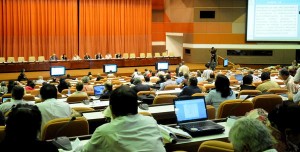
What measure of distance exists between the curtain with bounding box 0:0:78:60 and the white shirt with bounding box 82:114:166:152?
1832 centimetres

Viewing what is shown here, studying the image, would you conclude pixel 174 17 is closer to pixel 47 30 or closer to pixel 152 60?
pixel 152 60

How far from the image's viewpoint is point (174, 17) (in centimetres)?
2428

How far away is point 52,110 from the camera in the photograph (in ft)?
15.6

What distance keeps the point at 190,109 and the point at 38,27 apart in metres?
17.8

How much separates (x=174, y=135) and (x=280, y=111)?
115 cm

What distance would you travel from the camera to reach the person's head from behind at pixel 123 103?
3.01 m

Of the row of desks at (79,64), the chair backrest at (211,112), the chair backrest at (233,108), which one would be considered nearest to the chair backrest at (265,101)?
the chair backrest at (233,108)

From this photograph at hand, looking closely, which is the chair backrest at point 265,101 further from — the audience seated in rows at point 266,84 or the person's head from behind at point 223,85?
the audience seated in rows at point 266,84

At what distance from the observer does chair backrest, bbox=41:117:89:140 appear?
3953mm

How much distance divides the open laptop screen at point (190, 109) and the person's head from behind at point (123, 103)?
1215 mm

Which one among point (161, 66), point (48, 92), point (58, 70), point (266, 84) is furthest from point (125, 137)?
point (161, 66)

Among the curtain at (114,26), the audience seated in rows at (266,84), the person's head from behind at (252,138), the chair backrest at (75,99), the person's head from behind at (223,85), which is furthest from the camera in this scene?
the curtain at (114,26)

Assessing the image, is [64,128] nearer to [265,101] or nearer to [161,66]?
[265,101]

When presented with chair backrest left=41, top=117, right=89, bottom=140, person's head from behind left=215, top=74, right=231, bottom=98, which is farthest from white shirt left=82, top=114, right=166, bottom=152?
person's head from behind left=215, top=74, right=231, bottom=98
